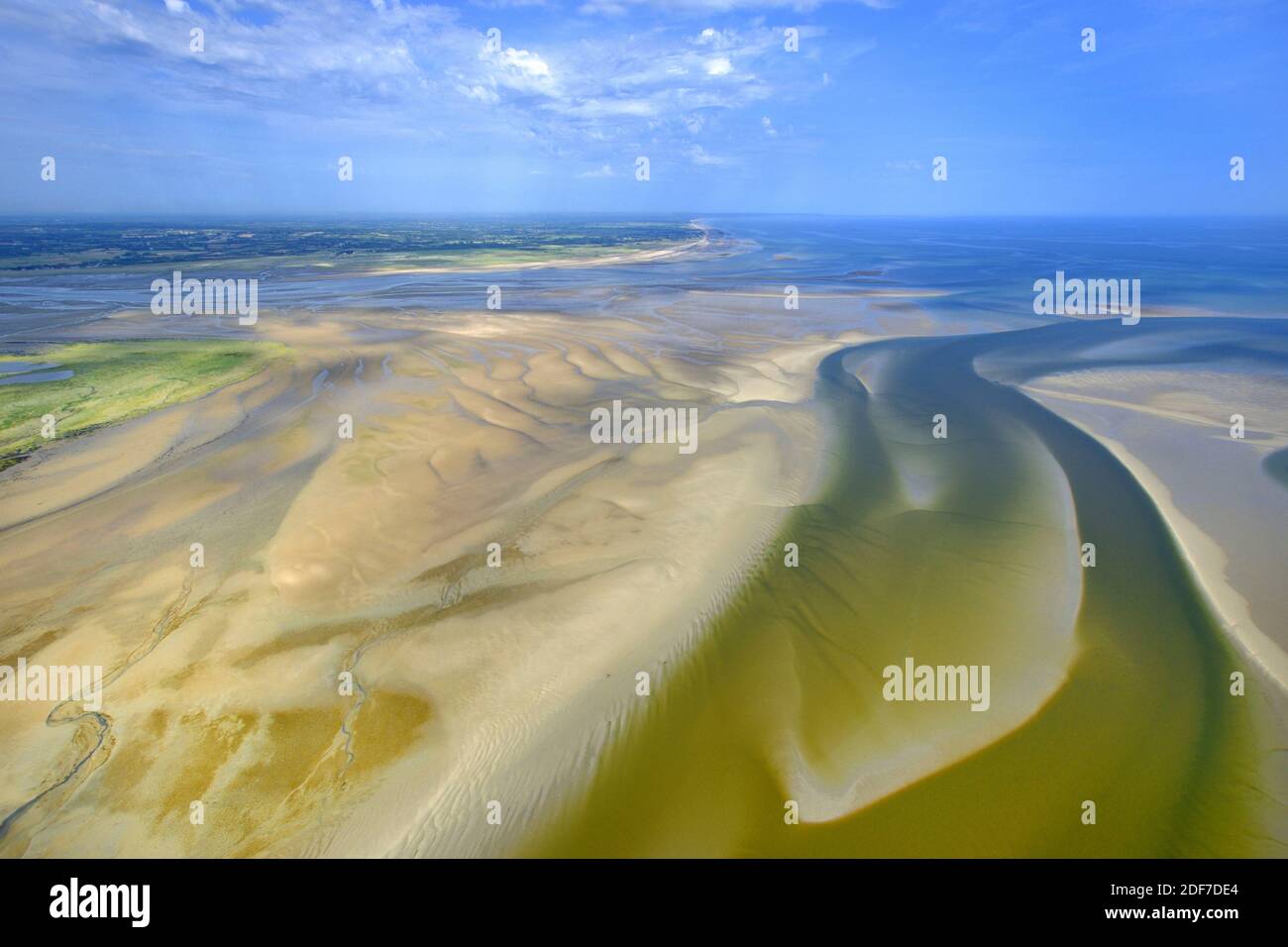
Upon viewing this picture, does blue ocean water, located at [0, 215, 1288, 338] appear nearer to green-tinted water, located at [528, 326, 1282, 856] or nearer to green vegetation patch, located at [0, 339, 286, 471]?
green vegetation patch, located at [0, 339, 286, 471]

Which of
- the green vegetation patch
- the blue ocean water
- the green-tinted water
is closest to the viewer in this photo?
the green-tinted water

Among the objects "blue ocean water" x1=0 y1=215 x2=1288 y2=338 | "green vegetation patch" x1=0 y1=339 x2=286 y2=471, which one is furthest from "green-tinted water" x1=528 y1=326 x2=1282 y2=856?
"blue ocean water" x1=0 y1=215 x2=1288 y2=338

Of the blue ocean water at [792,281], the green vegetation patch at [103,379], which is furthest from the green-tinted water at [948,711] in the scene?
the blue ocean water at [792,281]

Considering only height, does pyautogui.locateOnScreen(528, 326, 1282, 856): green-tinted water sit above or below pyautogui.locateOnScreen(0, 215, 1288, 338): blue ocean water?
below

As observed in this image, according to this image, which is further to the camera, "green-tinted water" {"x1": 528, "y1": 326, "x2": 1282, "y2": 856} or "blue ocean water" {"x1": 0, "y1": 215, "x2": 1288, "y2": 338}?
"blue ocean water" {"x1": 0, "y1": 215, "x2": 1288, "y2": 338}

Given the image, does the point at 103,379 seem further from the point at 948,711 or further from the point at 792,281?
the point at 792,281

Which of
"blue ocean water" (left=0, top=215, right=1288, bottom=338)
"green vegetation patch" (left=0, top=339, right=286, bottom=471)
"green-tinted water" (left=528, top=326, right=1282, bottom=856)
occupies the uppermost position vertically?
"blue ocean water" (left=0, top=215, right=1288, bottom=338)
